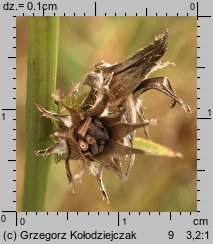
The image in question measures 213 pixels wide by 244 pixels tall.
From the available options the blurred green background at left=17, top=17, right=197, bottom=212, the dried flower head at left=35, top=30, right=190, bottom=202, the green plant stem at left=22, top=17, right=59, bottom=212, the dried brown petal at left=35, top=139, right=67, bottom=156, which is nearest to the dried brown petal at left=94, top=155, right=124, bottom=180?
the dried flower head at left=35, top=30, right=190, bottom=202

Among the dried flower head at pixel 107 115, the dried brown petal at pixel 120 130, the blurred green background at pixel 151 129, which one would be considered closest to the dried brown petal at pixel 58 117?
the dried flower head at pixel 107 115

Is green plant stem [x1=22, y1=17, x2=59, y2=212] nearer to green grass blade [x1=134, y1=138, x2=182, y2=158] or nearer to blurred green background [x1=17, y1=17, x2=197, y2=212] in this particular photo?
green grass blade [x1=134, y1=138, x2=182, y2=158]

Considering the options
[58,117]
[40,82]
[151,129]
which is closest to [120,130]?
[58,117]

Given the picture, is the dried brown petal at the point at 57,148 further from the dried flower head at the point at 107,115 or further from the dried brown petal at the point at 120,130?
the dried brown petal at the point at 120,130

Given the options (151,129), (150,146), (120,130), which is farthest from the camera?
(151,129)

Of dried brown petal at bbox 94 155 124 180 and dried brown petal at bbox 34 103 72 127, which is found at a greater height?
dried brown petal at bbox 34 103 72 127

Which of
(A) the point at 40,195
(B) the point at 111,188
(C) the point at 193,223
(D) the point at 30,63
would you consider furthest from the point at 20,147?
(D) the point at 30,63

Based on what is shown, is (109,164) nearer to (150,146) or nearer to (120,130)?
(120,130)
